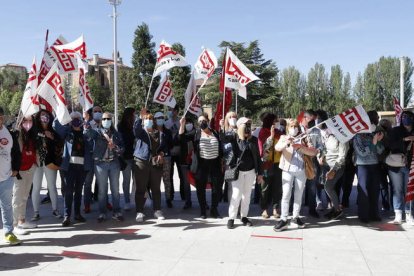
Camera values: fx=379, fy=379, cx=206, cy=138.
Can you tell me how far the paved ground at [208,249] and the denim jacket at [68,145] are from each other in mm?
1050

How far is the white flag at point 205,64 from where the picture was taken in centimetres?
885

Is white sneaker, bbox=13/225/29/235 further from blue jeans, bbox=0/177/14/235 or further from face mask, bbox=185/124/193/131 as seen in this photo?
face mask, bbox=185/124/193/131

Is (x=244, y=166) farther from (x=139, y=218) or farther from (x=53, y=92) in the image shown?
(x=53, y=92)

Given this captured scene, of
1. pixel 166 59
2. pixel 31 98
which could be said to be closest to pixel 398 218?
pixel 166 59

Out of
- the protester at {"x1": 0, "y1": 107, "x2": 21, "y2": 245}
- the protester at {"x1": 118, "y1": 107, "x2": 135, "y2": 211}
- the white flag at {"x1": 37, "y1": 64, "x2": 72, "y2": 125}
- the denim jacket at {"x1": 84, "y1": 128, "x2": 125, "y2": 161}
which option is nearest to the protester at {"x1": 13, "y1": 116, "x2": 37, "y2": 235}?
the white flag at {"x1": 37, "y1": 64, "x2": 72, "y2": 125}

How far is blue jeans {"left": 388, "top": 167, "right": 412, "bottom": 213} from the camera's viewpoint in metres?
6.69

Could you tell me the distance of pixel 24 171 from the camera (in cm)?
621

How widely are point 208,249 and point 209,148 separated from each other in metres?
2.16

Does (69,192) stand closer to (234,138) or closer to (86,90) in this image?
(86,90)

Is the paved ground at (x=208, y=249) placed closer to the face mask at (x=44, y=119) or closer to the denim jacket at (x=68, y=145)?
the denim jacket at (x=68, y=145)

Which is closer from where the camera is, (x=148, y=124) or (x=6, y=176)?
(x=6, y=176)

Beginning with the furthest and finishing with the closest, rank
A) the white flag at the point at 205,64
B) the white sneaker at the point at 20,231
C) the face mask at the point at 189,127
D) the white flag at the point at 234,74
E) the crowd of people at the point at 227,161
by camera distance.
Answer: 1. the white flag at the point at 205,64
2. the white flag at the point at 234,74
3. the face mask at the point at 189,127
4. the crowd of people at the point at 227,161
5. the white sneaker at the point at 20,231

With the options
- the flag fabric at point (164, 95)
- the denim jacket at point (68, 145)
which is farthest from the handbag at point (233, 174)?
the flag fabric at point (164, 95)

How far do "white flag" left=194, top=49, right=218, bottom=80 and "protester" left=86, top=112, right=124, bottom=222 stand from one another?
117 inches
